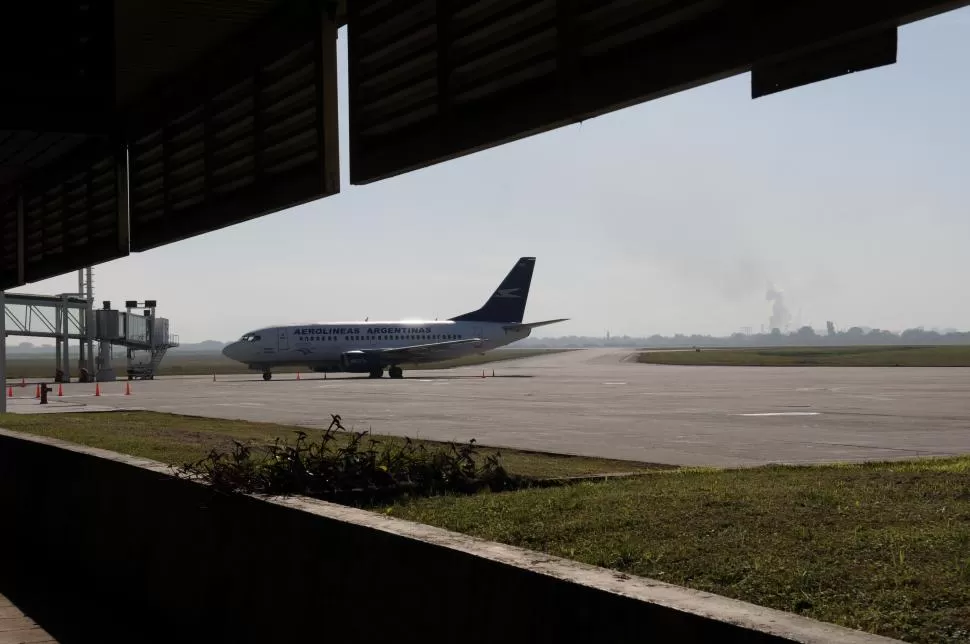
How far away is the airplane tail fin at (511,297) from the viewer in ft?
224

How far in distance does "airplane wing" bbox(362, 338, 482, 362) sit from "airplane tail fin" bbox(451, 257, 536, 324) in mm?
5175

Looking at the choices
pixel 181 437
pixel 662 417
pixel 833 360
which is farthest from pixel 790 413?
pixel 833 360

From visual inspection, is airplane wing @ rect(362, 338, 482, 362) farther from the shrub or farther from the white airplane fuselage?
the shrub

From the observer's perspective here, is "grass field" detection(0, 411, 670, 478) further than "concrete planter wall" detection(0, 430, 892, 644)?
Yes

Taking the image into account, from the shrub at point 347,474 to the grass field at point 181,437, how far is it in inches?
55.0

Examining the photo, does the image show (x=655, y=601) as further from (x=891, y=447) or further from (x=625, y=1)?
(x=891, y=447)

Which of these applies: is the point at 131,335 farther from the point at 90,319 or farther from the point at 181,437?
the point at 181,437

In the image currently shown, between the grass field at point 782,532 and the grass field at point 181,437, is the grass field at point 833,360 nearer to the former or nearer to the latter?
the grass field at point 181,437

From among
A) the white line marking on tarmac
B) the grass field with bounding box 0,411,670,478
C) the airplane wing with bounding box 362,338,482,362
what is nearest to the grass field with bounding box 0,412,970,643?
the grass field with bounding box 0,411,670,478

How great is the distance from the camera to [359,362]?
58188 mm

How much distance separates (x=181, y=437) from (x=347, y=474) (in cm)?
959

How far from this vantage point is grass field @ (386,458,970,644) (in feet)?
→ 13.6

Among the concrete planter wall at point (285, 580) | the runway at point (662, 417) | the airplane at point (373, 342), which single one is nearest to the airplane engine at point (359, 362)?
the airplane at point (373, 342)

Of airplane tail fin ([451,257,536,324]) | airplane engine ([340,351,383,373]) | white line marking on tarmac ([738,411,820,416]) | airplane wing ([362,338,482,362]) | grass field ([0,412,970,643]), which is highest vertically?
airplane tail fin ([451,257,536,324])
